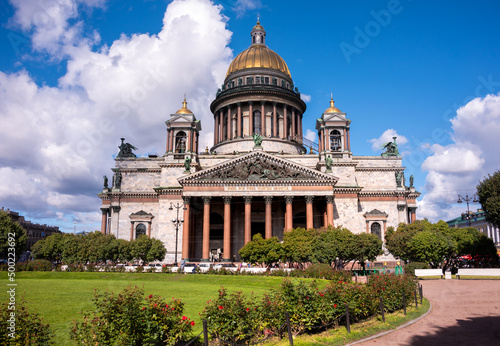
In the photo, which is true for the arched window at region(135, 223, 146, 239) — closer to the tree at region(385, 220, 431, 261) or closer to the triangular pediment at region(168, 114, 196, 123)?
the triangular pediment at region(168, 114, 196, 123)

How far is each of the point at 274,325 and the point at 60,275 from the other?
26.5 meters

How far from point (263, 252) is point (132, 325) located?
31553 millimetres

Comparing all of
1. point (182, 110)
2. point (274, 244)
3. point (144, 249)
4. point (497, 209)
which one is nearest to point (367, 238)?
point (274, 244)

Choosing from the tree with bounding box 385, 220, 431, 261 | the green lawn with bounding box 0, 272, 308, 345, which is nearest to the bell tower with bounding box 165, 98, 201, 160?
the green lawn with bounding box 0, 272, 308, 345

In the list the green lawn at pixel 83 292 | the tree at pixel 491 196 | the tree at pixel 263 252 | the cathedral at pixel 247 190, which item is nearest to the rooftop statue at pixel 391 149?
the cathedral at pixel 247 190

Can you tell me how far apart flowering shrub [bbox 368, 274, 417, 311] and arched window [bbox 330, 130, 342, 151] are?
4254 cm

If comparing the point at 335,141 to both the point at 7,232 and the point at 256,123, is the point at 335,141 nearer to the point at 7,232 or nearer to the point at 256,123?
the point at 256,123

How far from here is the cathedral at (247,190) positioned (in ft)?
168

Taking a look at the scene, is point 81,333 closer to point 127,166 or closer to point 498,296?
point 498,296

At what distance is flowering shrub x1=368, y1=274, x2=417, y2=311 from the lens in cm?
1683

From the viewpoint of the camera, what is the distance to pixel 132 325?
31.2 ft

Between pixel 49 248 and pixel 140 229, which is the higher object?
pixel 140 229

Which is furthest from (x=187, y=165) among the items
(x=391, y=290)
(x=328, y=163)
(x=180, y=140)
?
(x=391, y=290)

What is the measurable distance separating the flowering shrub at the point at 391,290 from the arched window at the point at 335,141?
42.5 metres
